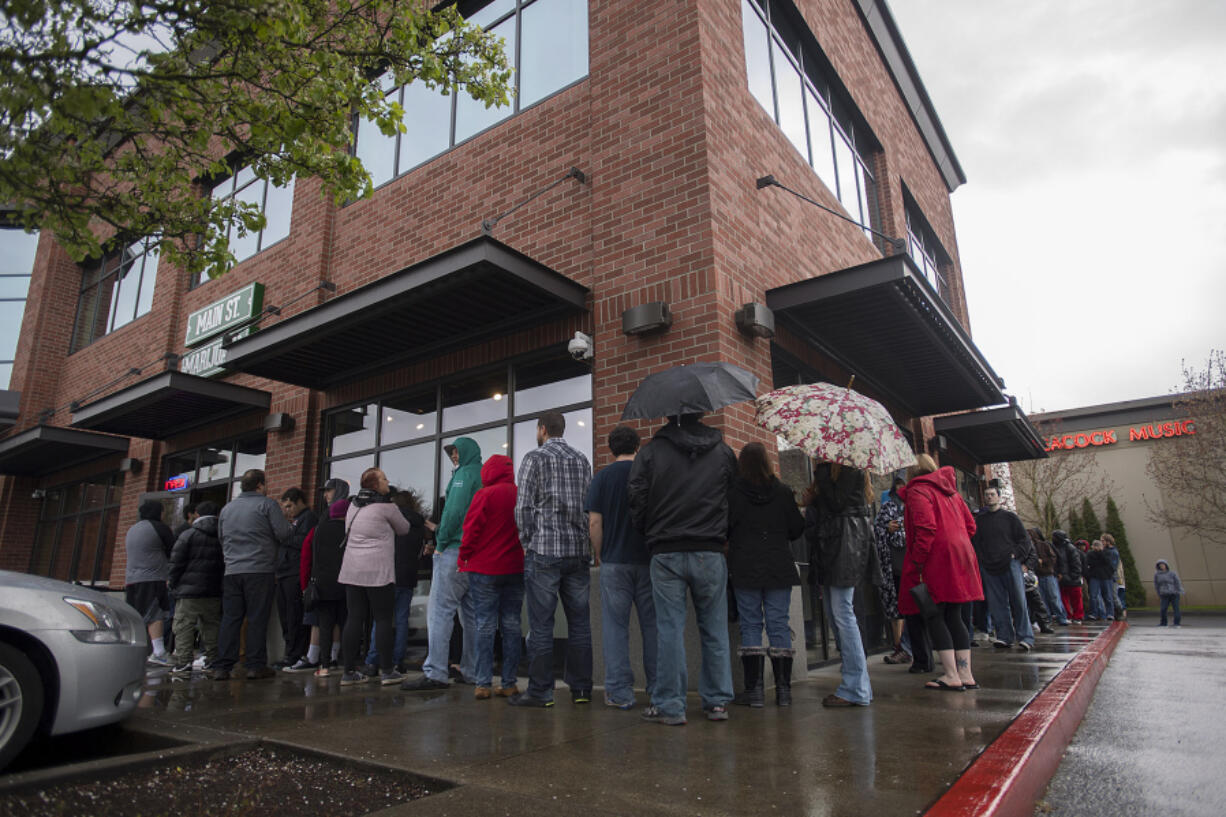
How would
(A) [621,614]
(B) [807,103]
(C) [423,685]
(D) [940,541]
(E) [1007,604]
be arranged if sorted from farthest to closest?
(B) [807,103] → (E) [1007,604] → (C) [423,685] → (D) [940,541] → (A) [621,614]

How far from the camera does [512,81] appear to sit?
29.1 ft

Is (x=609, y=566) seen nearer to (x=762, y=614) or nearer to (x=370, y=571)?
Result: (x=762, y=614)

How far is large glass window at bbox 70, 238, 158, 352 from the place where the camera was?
14.5 meters

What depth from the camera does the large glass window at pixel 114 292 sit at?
1448 cm

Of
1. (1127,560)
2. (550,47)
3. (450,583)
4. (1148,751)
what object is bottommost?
(1148,751)

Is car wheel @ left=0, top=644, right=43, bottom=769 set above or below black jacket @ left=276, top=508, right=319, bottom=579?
below

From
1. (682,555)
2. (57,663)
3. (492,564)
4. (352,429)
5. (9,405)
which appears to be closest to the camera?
(57,663)

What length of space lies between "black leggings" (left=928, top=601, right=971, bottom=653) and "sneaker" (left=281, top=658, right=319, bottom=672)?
6.13m

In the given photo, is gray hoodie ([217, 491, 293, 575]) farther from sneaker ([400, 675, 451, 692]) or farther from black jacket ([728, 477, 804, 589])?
black jacket ([728, 477, 804, 589])

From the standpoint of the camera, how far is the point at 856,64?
40.6ft

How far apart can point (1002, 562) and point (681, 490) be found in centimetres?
575

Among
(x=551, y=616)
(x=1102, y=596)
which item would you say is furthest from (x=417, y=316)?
(x=1102, y=596)

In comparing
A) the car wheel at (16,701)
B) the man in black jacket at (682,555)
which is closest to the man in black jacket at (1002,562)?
the man in black jacket at (682,555)

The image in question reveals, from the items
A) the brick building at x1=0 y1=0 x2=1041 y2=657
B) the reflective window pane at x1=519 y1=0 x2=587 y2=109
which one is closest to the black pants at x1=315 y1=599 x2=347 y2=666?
the brick building at x1=0 y1=0 x2=1041 y2=657
